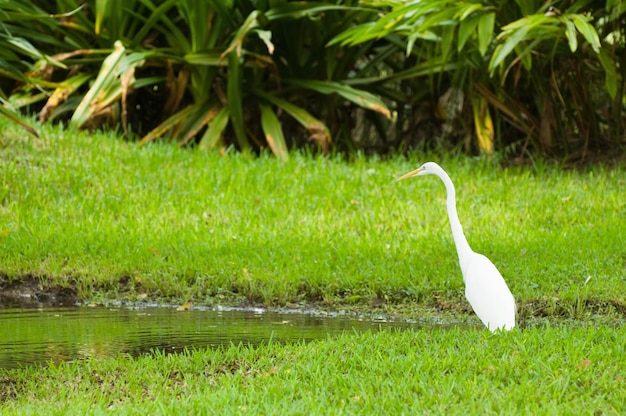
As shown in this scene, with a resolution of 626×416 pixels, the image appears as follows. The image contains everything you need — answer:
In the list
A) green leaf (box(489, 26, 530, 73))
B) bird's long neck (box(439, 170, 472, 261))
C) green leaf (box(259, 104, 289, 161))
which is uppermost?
green leaf (box(489, 26, 530, 73))

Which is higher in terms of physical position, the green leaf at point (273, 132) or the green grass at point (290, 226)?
the green leaf at point (273, 132)

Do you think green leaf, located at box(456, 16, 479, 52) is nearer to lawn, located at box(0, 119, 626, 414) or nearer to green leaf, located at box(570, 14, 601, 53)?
green leaf, located at box(570, 14, 601, 53)

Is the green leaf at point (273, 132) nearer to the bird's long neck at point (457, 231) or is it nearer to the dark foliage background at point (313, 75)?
the dark foliage background at point (313, 75)

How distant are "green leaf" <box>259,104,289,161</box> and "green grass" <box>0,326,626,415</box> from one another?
527 cm

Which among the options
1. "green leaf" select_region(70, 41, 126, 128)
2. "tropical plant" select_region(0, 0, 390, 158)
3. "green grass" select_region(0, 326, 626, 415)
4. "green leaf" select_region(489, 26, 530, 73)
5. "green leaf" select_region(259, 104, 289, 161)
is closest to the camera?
"green grass" select_region(0, 326, 626, 415)

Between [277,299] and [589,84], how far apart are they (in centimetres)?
537

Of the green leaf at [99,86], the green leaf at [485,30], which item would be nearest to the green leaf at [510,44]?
the green leaf at [485,30]

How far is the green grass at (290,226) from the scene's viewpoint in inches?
283

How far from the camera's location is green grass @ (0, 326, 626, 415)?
168 inches

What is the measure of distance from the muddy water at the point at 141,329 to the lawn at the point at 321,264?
0.30 m

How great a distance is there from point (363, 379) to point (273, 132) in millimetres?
6431

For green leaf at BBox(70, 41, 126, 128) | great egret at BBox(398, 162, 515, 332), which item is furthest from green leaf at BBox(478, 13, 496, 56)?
great egret at BBox(398, 162, 515, 332)

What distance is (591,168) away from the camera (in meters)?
10.6

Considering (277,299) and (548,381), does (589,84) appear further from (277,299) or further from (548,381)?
(548,381)
